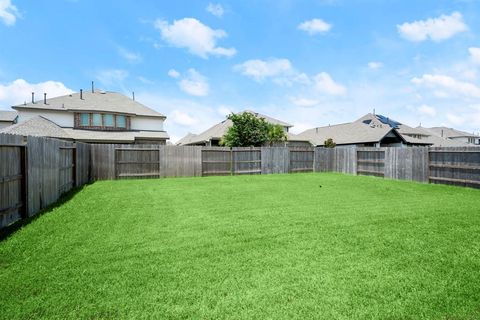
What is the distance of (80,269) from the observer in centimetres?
348

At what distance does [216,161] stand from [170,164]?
276 cm

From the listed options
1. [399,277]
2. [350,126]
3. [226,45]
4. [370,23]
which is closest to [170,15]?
[226,45]

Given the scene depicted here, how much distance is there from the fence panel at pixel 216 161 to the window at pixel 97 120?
571 inches

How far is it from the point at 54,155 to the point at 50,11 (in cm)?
676

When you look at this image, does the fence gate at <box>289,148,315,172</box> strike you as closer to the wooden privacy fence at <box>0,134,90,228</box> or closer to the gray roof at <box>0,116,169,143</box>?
the wooden privacy fence at <box>0,134,90,228</box>

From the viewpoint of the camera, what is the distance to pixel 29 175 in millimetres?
6312

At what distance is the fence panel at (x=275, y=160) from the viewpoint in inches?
710

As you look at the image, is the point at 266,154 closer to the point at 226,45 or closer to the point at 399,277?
the point at 226,45

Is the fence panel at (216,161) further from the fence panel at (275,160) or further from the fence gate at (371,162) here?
the fence gate at (371,162)

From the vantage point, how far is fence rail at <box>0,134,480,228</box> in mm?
6020

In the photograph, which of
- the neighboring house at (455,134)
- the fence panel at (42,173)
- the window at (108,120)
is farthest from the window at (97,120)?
the neighboring house at (455,134)

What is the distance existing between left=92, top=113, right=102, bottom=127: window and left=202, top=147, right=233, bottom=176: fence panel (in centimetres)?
1451

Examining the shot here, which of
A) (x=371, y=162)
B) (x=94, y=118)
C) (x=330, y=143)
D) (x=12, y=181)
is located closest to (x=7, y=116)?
(x=94, y=118)

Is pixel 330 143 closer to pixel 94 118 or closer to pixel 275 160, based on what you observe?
pixel 275 160
